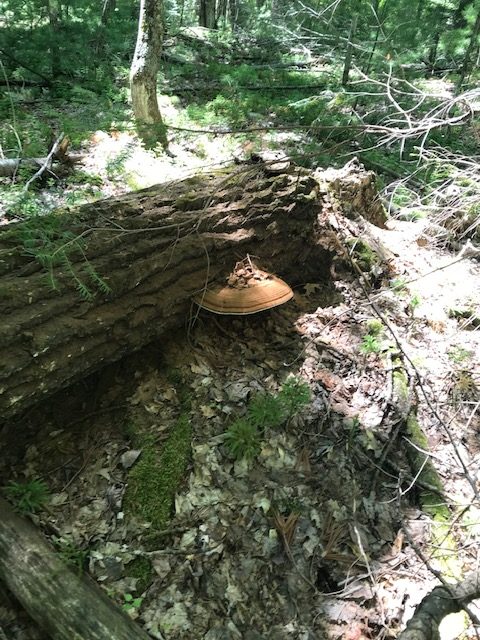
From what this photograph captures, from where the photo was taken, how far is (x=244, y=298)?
3.91 meters

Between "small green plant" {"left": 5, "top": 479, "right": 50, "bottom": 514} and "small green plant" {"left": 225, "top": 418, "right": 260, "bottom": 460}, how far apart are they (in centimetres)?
138

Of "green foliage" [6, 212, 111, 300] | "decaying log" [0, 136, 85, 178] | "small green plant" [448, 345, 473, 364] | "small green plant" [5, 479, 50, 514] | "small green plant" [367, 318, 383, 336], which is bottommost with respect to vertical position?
"small green plant" [5, 479, 50, 514]

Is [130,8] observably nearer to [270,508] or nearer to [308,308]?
[308,308]

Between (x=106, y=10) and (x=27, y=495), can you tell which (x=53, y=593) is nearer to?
(x=27, y=495)

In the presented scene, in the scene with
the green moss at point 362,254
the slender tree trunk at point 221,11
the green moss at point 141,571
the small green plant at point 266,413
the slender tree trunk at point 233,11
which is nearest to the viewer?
the green moss at point 141,571

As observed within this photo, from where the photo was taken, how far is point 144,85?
8.46 m

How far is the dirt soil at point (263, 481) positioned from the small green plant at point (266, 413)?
89 millimetres

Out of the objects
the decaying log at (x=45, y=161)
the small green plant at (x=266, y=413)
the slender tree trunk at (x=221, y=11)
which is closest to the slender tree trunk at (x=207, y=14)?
the slender tree trunk at (x=221, y=11)

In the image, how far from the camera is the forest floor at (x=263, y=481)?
9.67ft

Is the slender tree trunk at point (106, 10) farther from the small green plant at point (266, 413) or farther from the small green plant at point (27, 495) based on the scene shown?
the small green plant at point (27, 495)

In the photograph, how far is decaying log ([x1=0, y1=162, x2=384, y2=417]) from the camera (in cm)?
296

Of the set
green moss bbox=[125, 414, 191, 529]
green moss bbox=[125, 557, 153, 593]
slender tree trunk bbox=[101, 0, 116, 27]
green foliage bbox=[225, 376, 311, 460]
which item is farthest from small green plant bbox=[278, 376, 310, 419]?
slender tree trunk bbox=[101, 0, 116, 27]

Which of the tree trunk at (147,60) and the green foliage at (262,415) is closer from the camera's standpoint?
the green foliage at (262,415)

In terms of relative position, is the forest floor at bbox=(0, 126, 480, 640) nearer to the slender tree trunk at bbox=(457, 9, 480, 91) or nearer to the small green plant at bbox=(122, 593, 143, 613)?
the small green plant at bbox=(122, 593, 143, 613)
